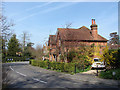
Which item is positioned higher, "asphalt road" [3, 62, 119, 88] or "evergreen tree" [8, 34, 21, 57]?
"evergreen tree" [8, 34, 21, 57]

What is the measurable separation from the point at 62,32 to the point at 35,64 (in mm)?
9940

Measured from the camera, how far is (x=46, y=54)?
44.1m

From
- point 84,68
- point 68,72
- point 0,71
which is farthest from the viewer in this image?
point 84,68

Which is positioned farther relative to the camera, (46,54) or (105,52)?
(46,54)

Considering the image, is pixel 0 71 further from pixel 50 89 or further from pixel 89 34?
pixel 89 34

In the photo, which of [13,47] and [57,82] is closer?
[57,82]

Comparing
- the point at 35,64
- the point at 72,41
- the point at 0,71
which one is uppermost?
the point at 72,41

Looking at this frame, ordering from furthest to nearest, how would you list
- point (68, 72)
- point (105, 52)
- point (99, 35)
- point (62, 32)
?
point (99, 35) → point (62, 32) → point (68, 72) → point (105, 52)

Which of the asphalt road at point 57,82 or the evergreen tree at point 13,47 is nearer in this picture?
the asphalt road at point 57,82

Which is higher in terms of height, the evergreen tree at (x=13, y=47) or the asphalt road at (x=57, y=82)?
the evergreen tree at (x=13, y=47)

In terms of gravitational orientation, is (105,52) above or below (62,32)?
below

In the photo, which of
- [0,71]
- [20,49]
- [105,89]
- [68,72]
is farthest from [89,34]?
[20,49]

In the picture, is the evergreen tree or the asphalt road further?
the evergreen tree

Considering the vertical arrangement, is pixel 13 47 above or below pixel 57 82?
above
